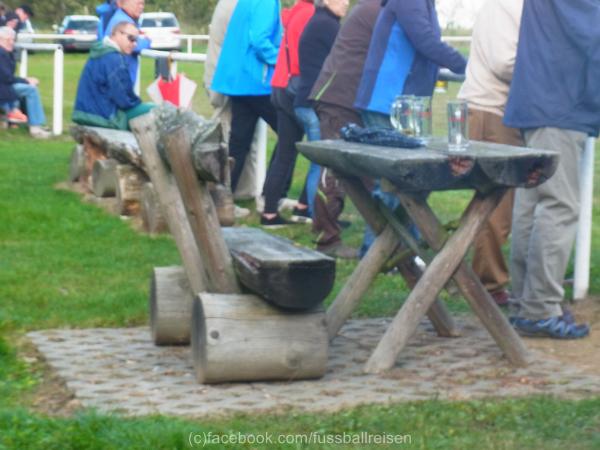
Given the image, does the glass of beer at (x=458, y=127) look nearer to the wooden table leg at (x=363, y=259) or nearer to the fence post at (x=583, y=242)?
the wooden table leg at (x=363, y=259)

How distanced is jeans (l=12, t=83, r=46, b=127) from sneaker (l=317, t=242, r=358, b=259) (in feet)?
30.8

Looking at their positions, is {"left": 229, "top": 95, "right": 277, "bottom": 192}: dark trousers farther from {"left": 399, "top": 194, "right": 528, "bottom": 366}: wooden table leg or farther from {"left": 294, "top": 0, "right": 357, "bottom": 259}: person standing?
{"left": 399, "top": 194, "right": 528, "bottom": 366}: wooden table leg

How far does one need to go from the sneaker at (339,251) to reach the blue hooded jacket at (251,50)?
6.20 ft

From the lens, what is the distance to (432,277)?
6328 mm

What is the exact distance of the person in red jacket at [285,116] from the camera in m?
10.1

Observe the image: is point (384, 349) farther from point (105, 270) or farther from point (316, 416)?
point (105, 270)

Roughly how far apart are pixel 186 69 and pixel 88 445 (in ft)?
106

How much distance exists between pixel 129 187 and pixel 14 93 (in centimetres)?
729

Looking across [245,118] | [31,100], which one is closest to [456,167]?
[245,118]

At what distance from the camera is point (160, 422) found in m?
5.21

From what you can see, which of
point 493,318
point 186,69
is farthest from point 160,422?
point 186,69

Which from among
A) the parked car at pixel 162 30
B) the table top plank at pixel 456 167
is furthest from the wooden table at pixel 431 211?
the parked car at pixel 162 30

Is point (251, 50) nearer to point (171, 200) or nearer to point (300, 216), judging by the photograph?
point (300, 216)

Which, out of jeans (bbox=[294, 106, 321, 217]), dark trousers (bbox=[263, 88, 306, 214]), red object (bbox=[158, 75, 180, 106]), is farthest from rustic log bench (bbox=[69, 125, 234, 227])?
dark trousers (bbox=[263, 88, 306, 214])
